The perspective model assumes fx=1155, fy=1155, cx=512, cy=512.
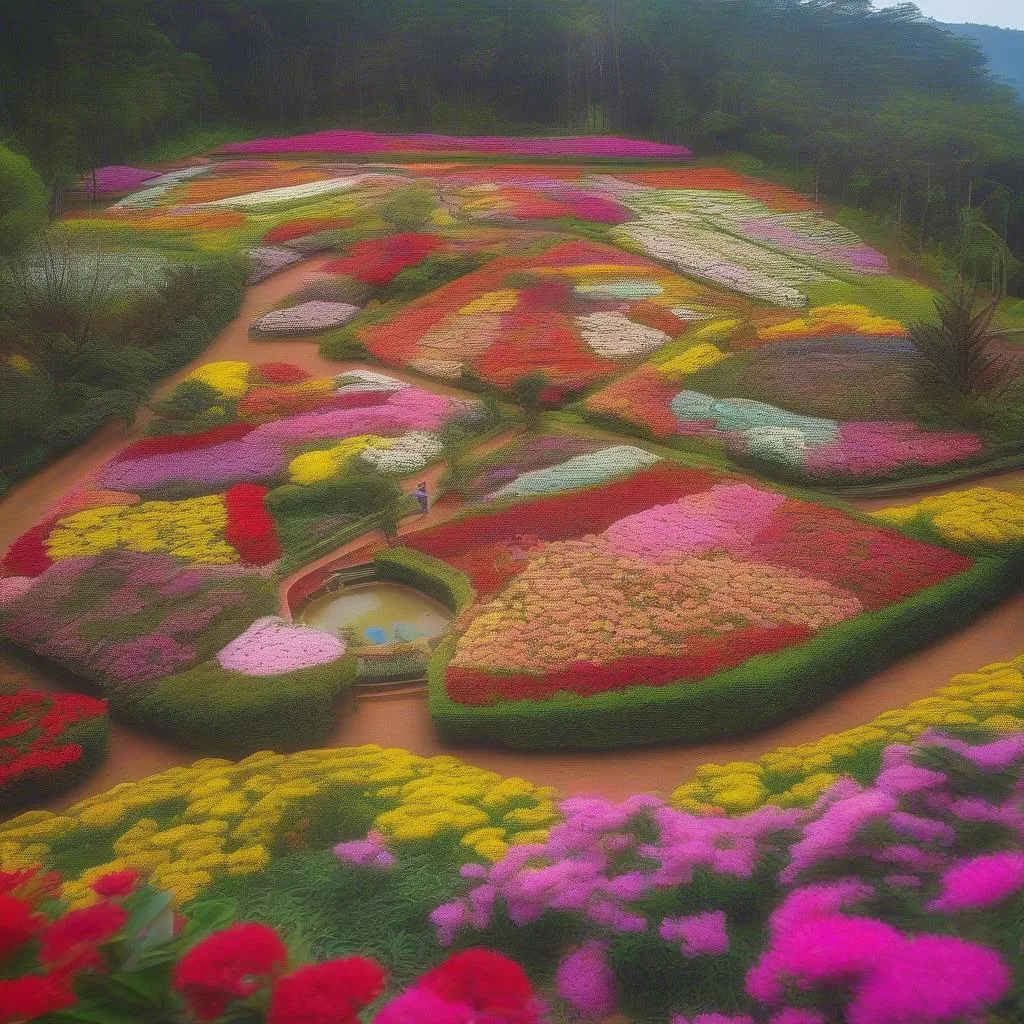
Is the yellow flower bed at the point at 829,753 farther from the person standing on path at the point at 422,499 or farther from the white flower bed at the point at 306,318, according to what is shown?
the white flower bed at the point at 306,318

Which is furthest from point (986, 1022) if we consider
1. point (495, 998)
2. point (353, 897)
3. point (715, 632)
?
point (715, 632)

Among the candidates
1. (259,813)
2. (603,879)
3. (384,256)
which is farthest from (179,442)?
(603,879)

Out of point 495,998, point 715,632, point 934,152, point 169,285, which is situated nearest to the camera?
point 495,998

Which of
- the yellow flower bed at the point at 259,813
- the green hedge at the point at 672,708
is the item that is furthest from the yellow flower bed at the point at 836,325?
the yellow flower bed at the point at 259,813

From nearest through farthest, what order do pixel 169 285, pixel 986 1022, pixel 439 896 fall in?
pixel 986 1022
pixel 439 896
pixel 169 285

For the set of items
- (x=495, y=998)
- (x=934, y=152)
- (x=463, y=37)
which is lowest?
(x=495, y=998)

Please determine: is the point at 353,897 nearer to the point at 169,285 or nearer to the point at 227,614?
the point at 227,614
